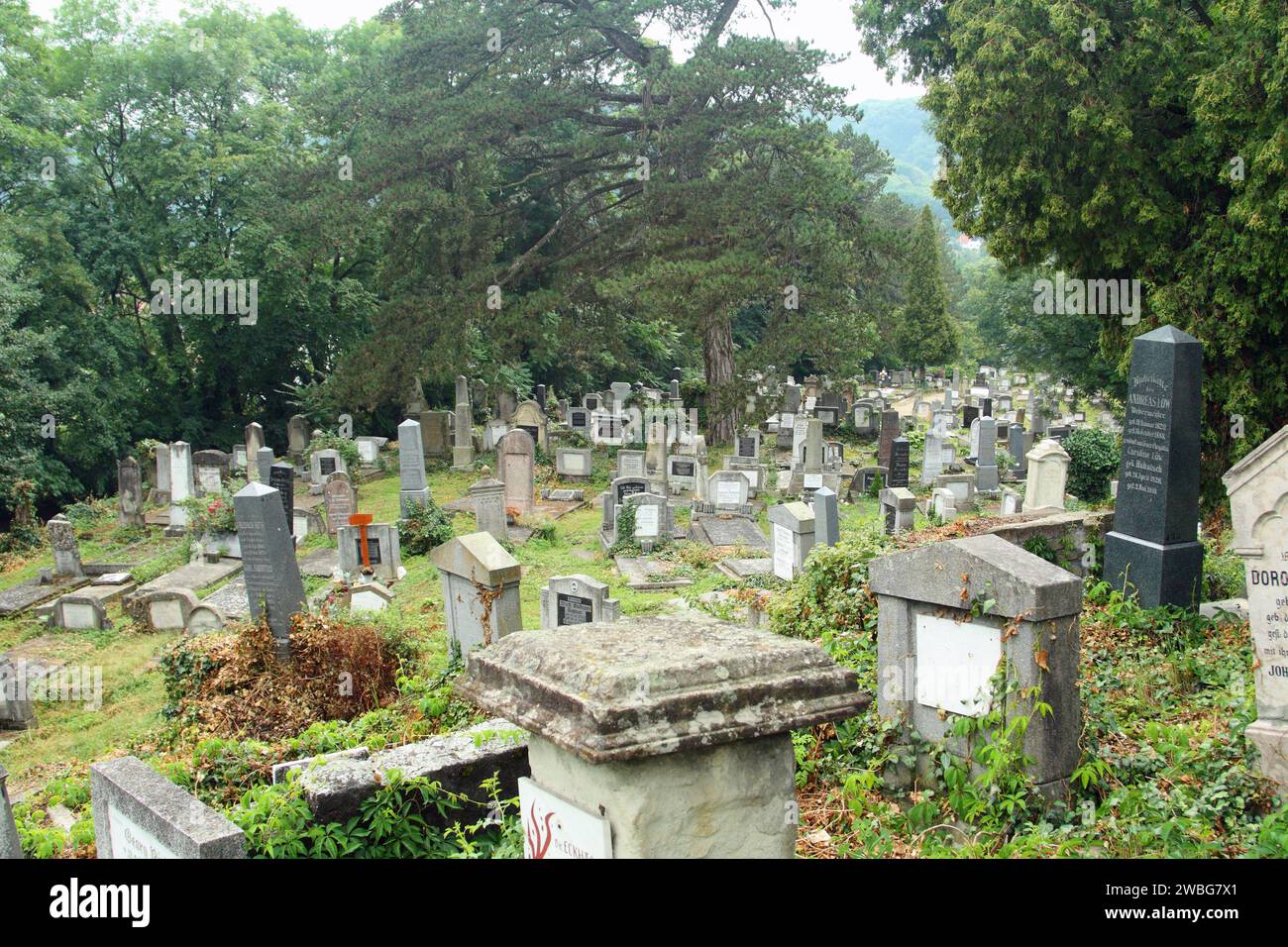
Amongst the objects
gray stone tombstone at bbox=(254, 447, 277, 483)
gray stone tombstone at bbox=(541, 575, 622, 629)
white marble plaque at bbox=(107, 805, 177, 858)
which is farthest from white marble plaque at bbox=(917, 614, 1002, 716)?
gray stone tombstone at bbox=(254, 447, 277, 483)

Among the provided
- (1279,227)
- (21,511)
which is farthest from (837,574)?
(21,511)

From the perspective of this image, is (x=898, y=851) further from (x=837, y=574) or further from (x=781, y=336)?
(x=781, y=336)

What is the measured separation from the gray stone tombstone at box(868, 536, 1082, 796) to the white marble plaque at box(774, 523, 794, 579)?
5596 mm

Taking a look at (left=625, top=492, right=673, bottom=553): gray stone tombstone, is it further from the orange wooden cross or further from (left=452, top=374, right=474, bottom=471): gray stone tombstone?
(left=452, top=374, right=474, bottom=471): gray stone tombstone

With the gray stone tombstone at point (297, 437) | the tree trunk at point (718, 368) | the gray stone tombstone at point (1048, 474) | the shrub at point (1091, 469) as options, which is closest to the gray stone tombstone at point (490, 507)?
the gray stone tombstone at point (1048, 474)

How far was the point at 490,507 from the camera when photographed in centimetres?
1470

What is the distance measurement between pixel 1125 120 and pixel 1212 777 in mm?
8861

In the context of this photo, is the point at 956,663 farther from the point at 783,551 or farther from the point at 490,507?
the point at 490,507

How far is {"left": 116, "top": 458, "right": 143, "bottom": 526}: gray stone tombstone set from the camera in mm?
17797

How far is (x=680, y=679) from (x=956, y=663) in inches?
109

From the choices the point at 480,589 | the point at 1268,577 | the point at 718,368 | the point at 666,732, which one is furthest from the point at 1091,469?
the point at 666,732

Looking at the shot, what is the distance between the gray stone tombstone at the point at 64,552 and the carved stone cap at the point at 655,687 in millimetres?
14060

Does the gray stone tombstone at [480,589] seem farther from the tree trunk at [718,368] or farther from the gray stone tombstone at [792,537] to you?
the tree trunk at [718,368]

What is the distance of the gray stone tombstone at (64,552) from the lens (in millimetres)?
14680
